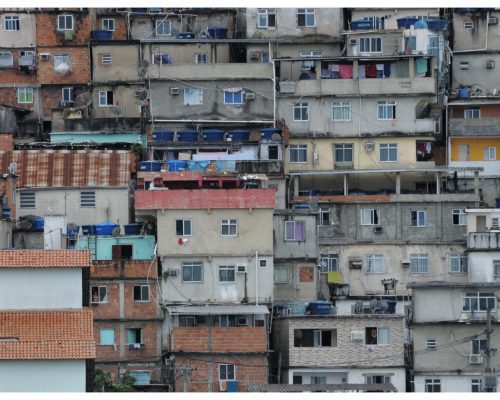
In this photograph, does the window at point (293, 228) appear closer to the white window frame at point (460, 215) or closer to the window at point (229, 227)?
the window at point (229, 227)

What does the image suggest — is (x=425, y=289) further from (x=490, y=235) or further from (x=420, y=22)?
(x=420, y=22)

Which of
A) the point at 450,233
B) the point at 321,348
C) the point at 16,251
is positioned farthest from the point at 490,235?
the point at 16,251

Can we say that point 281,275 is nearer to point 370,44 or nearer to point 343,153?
point 343,153

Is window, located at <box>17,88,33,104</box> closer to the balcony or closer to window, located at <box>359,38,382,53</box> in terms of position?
window, located at <box>359,38,382,53</box>

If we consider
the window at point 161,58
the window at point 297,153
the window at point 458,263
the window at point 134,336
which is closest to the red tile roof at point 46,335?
the window at point 134,336

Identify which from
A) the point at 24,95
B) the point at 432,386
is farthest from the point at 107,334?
the point at 24,95
